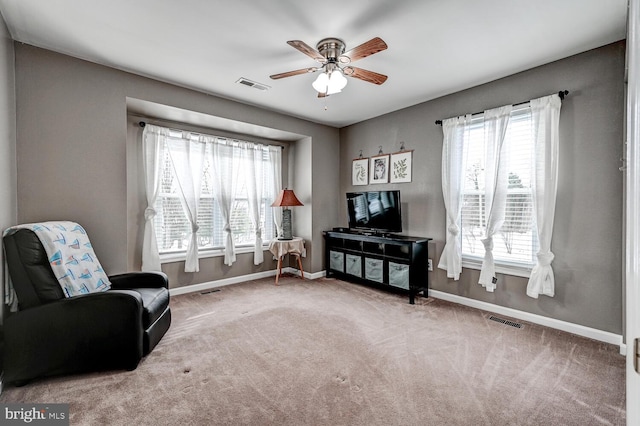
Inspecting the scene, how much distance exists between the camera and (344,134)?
5367 millimetres

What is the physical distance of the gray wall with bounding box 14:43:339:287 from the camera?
268cm

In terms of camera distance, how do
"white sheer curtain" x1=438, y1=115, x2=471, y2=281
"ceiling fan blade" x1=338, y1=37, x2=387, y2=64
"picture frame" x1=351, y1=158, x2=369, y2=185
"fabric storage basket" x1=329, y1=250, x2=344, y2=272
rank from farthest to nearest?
"picture frame" x1=351, y1=158, x2=369, y2=185 < "fabric storage basket" x1=329, y1=250, x2=344, y2=272 < "white sheer curtain" x1=438, y1=115, x2=471, y2=281 < "ceiling fan blade" x1=338, y1=37, x2=387, y2=64

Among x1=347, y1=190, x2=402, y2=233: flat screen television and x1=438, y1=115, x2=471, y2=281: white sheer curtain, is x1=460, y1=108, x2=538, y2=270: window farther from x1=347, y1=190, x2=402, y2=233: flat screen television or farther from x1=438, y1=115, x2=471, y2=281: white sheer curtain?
x1=347, y1=190, x2=402, y2=233: flat screen television

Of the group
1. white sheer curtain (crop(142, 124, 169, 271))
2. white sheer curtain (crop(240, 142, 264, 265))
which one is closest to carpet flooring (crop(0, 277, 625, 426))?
white sheer curtain (crop(142, 124, 169, 271))

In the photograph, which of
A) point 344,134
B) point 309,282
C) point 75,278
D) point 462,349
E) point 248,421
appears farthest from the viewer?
point 344,134

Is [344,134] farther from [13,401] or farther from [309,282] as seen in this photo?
[13,401]

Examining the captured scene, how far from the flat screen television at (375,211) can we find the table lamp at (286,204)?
0.87m

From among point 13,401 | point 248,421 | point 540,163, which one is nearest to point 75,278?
point 13,401

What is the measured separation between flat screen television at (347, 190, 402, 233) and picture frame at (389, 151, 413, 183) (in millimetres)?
358

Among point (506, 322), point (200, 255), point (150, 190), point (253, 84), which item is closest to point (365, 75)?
point (253, 84)

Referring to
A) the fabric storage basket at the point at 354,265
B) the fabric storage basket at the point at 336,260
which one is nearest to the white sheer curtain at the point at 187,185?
the fabric storage basket at the point at 336,260

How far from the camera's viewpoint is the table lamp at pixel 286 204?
15.4 ft

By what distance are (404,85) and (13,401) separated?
4.32m

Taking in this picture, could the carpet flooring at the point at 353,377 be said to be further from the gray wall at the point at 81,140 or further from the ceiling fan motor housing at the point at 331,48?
the ceiling fan motor housing at the point at 331,48
